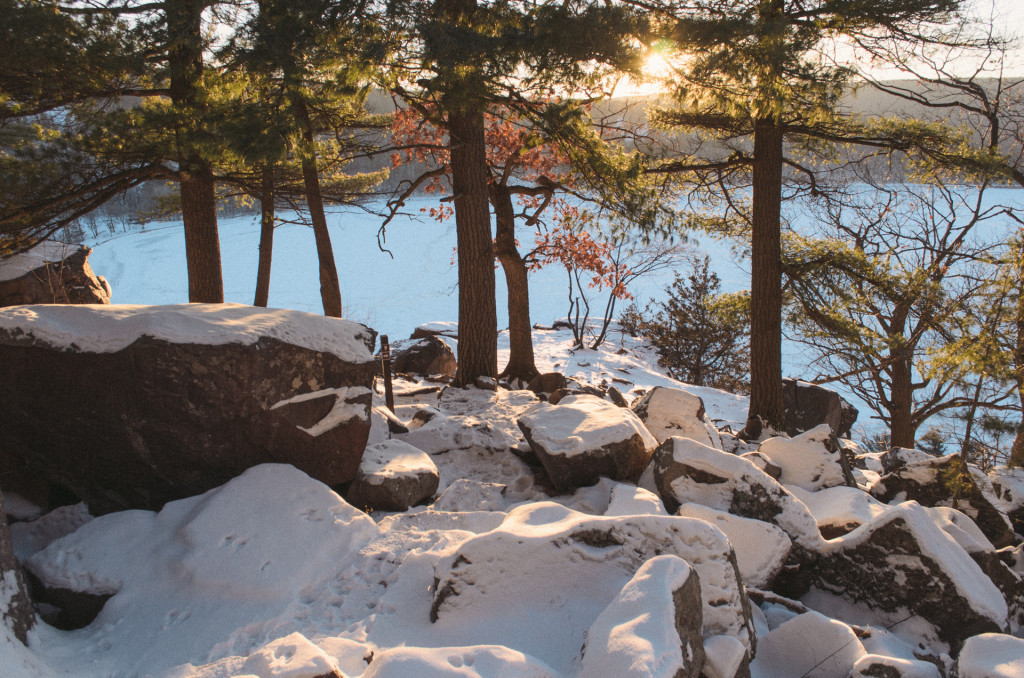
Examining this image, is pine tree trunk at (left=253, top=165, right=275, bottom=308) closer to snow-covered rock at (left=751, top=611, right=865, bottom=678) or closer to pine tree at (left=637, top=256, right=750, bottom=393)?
snow-covered rock at (left=751, top=611, right=865, bottom=678)

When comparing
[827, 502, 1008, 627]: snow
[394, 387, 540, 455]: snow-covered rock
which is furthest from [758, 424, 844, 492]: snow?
[394, 387, 540, 455]: snow-covered rock

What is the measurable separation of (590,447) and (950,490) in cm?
353

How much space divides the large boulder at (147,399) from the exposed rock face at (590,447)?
6.00ft

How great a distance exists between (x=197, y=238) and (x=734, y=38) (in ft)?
21.8

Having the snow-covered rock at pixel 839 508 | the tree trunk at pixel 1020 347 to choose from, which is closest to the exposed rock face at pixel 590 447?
the snow-covered rock at pixel 839 508

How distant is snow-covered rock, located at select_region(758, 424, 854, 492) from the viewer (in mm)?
5641

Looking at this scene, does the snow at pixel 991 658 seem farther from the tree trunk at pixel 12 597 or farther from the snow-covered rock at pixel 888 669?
the tree trunk at pixel 12 597

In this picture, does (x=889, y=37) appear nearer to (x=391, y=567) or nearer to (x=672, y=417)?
(x=672, y=417)

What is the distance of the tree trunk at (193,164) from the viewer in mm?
6254

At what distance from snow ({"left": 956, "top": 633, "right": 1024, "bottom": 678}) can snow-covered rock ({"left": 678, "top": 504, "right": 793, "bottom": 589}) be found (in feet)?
3.29

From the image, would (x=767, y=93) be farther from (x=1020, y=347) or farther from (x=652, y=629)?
(x=652, y=629)

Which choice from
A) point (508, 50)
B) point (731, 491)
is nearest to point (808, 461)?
point (731, 491)

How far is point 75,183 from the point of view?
7.15 meters

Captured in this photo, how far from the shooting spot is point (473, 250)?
8.36 metres
